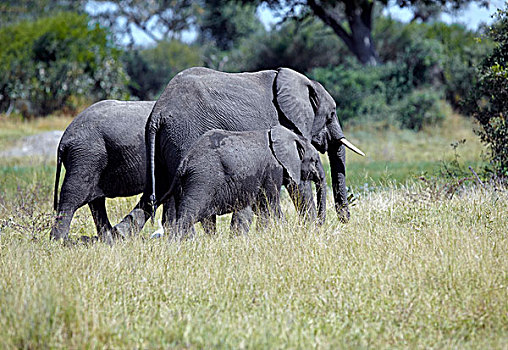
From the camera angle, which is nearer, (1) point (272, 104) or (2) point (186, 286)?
(2) point (186, 286)

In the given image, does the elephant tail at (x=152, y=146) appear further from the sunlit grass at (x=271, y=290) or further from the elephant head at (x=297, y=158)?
the elephant head at (x=297, y=158)

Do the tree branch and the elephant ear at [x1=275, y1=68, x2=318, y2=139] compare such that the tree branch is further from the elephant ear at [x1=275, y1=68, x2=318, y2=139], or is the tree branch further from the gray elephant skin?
the gray elephant skin

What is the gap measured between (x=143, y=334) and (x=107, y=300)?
0.87 m

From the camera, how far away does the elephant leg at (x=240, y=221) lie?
26.5ft

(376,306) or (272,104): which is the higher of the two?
(272,104)

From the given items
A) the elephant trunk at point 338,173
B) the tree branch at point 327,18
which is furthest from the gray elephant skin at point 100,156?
the tree branch at point 327,18

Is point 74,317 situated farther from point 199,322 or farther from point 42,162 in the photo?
point 42,162

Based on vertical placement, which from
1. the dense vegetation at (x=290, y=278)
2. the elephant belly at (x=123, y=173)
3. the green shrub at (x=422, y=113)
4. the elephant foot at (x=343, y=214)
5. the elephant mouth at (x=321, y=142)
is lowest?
the green shrub at (x=422, y=113)

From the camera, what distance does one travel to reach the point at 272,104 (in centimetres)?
834

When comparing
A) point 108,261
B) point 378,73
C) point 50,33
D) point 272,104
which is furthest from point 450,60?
point 108,261

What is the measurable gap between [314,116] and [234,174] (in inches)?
76.9

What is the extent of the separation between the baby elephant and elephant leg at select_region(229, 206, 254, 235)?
8.3 inches

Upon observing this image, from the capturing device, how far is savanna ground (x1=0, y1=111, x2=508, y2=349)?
4832mm

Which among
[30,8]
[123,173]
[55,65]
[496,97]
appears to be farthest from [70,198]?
[30,8]
